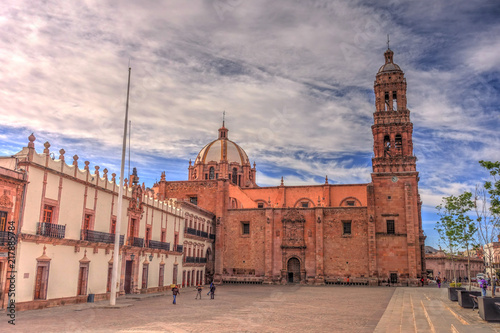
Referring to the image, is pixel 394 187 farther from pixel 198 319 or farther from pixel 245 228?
pixel 198 319

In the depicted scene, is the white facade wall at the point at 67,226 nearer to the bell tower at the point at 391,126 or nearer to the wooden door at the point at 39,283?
the wooden door at the point at 39,283

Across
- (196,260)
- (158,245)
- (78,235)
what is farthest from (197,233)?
(78,235)

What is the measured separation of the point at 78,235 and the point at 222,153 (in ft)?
129

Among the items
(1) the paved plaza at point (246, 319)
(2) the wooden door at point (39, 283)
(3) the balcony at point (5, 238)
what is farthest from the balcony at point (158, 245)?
(3) the balcony at point (5, 238)

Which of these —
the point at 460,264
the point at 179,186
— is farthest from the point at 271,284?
the point at 460,264

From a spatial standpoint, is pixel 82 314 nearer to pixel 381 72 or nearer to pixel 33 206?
pixel 33 206

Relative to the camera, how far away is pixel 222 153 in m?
61.6

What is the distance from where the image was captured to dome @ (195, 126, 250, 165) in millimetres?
61597

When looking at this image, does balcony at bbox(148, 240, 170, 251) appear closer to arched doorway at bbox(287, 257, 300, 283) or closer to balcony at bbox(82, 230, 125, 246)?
balcony at bbox(82, 230, 125, 246)

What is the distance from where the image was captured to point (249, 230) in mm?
49344

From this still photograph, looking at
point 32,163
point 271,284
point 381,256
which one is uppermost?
point 32,163

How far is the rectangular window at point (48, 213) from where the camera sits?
20688 mm

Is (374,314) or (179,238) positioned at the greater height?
(179,238)

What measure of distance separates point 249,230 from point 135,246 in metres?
21.9
